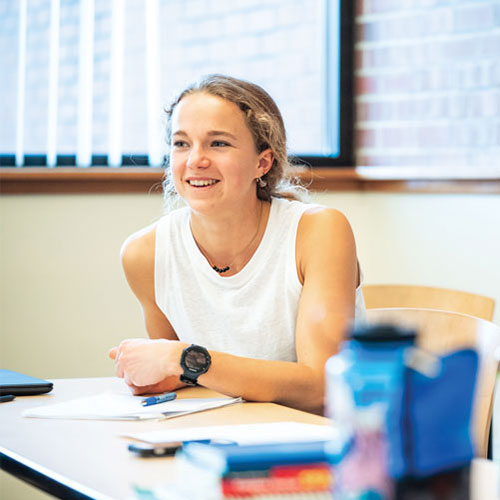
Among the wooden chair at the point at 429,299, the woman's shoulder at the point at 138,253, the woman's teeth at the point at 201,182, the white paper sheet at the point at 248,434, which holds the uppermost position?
the woman's teeth at the point at 201,182

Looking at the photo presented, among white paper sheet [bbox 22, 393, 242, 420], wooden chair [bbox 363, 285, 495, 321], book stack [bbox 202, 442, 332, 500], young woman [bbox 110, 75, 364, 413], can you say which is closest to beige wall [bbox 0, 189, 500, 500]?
wooden chair [bbox 363, 285, 495, 321]

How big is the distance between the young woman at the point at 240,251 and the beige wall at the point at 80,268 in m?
0.92

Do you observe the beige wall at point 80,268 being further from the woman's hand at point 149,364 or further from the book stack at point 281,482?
the book stack at point 281,482

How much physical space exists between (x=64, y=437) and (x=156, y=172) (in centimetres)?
173

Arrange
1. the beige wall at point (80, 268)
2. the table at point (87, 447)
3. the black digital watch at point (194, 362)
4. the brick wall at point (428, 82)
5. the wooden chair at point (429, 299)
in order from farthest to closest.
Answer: the beige wall at point (80, 268) < the brick wall at point (428, 82) < the wooden chair at point (429, 299) < the black digital watch at point (194, 362) < the table at point (87, 447)

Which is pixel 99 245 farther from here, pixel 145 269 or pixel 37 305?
pixel 145 269

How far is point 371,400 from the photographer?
67 centimetres

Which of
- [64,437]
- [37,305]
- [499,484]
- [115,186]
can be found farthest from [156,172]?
[499,484]

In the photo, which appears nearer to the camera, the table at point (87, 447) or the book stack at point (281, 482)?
the book stack at point (281, 482)

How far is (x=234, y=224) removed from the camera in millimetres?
1866

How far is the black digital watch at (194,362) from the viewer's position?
4.77 feet

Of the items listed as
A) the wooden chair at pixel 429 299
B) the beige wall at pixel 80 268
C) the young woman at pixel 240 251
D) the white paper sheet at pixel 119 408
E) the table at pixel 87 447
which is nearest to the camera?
the table at pixel 87 447

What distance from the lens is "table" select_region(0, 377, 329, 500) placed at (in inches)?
38.9

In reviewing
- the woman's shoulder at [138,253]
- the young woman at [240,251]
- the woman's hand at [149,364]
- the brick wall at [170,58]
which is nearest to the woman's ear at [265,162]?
the young woman at [240,251]
